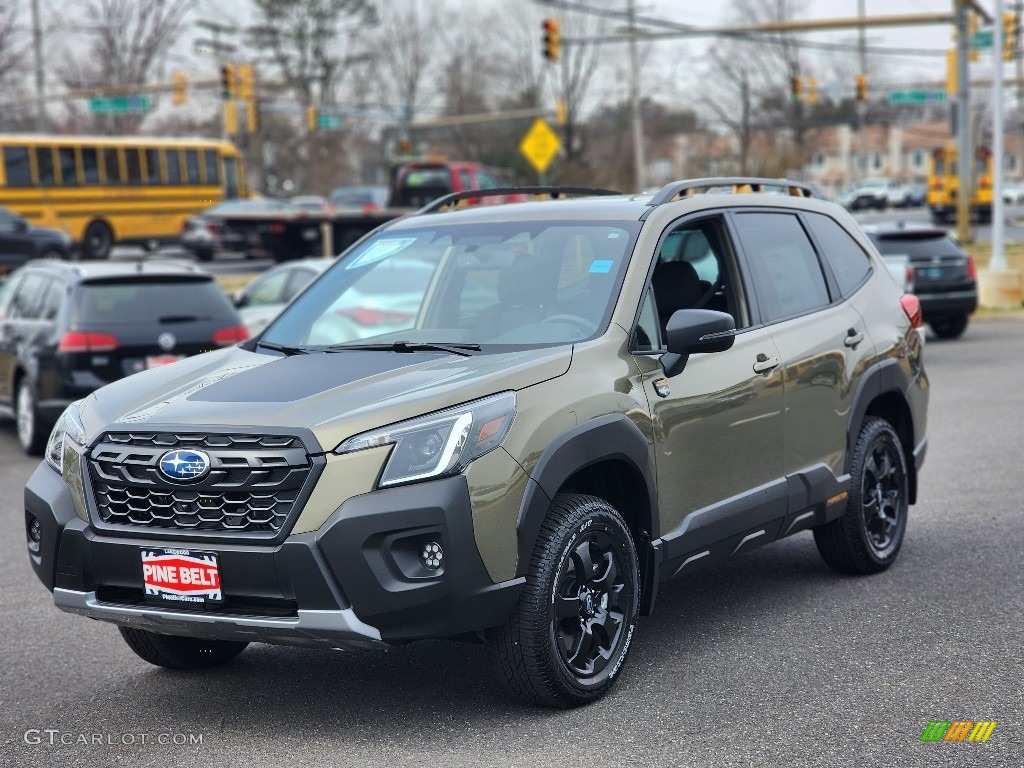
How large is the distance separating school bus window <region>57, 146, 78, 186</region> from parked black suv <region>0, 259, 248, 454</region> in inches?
1024

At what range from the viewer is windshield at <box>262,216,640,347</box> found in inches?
207

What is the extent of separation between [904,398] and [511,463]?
3.21m

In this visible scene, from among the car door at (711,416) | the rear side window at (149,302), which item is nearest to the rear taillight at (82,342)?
the rear side window at (149,302)

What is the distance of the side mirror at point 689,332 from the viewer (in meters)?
5.07

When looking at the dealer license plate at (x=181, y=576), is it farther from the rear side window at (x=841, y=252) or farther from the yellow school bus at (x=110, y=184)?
the yellow school bus at (x=110, y=184)

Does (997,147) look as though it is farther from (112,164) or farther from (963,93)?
(112,164)

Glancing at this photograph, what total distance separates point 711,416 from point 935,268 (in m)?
14.3

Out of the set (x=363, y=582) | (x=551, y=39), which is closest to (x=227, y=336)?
(x=363, y=582)

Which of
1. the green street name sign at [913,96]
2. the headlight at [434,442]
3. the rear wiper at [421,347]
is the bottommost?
the headlight at [434,442]

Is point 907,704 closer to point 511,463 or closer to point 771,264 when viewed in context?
point 511,463

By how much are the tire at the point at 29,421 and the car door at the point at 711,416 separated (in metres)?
7.38

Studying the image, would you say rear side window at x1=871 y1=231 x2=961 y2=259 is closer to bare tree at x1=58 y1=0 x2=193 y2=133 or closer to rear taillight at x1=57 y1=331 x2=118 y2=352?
rear taillight at x1=57 y1=331 x2=118 y2=352

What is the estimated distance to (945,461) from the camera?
9.91 metres


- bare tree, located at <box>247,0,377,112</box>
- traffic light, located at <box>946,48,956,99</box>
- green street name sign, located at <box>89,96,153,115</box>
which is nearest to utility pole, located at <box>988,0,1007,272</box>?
traffic light, located at <box>946,48,956,99</box>
